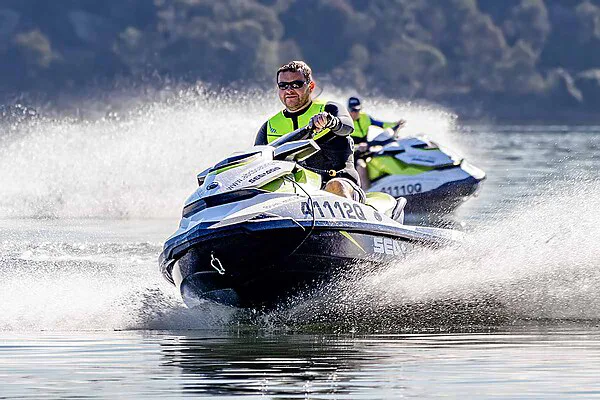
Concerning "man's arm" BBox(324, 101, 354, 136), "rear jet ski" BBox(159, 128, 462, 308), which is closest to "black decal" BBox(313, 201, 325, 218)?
"rear jet ski" BBox(159, 128, 462, 308)

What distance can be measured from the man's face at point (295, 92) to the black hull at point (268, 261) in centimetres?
110

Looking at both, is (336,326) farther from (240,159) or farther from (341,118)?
(341,118)

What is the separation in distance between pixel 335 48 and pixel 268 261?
3385 inches

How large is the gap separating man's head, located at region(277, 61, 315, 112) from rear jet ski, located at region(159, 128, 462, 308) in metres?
0.63

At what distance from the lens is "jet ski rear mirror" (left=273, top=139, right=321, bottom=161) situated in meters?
9.95

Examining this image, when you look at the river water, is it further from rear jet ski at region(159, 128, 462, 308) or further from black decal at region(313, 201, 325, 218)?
black decal at region(313, 201, 325, 218)

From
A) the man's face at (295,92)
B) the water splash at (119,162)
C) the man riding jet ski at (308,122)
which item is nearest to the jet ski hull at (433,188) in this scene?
the water splash at (119,162)

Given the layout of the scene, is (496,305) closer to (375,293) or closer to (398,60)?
(375,293)

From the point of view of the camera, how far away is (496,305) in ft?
34.6

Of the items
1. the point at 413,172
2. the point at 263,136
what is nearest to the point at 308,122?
the point at 263,136

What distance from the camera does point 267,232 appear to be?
31.8ft

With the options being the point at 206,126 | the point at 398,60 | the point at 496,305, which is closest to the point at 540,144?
the point at 206,126

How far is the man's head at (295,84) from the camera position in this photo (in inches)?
420

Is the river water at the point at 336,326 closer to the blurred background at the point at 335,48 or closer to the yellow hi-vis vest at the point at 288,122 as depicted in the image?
the yellow hi-vis vest at the point at 288,122
